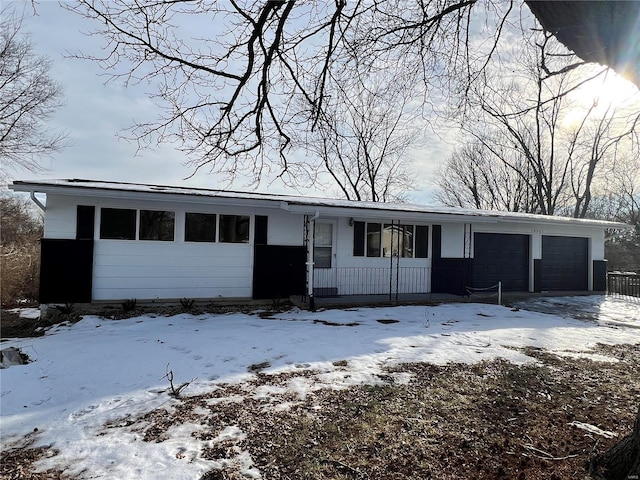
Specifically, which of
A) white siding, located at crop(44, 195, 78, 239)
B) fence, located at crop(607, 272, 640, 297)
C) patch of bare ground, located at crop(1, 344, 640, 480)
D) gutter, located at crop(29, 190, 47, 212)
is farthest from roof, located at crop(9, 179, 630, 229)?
patch of bare ground, located at crop(1, 344, 640, 480)

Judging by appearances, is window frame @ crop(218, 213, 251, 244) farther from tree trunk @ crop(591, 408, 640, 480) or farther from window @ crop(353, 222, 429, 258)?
tree trunk @ crop(591, 408, 640, 480)

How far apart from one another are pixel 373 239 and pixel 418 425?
8493 millimetres

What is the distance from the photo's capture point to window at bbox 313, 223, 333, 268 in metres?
11.1

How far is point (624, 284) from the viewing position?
48.8 feet

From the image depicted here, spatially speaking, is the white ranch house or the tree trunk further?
the white ranch house

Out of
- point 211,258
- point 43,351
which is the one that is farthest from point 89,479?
point 211,258

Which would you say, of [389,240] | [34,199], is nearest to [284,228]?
[389,240]

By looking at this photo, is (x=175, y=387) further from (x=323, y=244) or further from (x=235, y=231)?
(x=323, y=244)

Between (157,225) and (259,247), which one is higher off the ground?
(157,225)

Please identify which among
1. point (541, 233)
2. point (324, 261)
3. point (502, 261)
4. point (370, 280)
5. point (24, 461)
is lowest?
point (24, 461)

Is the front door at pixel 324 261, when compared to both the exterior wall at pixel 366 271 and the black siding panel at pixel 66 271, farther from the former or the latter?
the black siding panel at pixel 66 271

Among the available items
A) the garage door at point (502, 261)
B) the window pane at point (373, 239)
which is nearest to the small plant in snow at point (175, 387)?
the window pane at point (373, 239)

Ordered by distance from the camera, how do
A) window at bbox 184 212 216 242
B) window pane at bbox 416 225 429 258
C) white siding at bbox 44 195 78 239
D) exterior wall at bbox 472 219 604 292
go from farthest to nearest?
exterior wall at bbox 472 219 604 292 < window pane at bbox 416 225 429 258 < window at bbox 184 212 216 242 < white siding at bbox 44 195 78 239

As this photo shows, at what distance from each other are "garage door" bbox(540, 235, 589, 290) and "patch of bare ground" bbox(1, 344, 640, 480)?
10.3 metres
